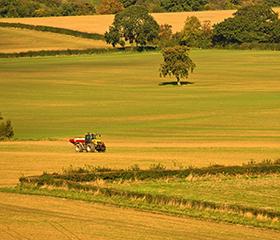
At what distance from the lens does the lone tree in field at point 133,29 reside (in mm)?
161125

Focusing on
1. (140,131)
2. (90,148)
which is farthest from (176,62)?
(90,148)

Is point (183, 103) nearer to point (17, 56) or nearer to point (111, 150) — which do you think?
point (111, 150)

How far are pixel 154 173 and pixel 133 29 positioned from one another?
367ft

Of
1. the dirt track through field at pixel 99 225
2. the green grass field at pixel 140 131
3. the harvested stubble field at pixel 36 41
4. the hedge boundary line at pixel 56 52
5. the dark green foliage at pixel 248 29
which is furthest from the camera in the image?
the dark green foliage at pixel 248 29

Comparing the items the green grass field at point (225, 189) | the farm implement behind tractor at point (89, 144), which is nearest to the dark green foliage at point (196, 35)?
the farm implement behind tractor at point (89, 144)

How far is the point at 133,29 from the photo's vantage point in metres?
161

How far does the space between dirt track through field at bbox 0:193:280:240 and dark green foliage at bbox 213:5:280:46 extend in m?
124

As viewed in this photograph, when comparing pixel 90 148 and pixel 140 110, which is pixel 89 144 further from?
pixel 140 110

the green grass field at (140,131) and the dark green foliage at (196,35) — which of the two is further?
the dark green foliage at (196,35)

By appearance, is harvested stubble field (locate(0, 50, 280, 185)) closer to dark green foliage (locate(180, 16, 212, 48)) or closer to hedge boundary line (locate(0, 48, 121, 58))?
hedge boundary line (locate(0, 48, 121, 58))

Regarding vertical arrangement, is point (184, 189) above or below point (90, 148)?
above

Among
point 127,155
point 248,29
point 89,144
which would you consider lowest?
point 248,29

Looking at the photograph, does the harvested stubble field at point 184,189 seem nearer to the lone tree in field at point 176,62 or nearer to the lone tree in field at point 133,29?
the lone tree in field at point 176,62

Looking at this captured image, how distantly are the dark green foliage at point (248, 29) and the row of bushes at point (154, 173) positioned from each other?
4426 inches
